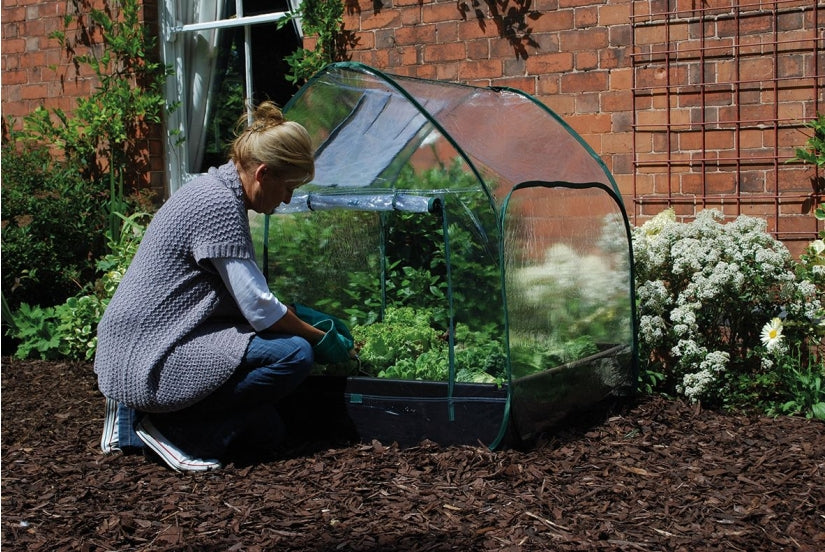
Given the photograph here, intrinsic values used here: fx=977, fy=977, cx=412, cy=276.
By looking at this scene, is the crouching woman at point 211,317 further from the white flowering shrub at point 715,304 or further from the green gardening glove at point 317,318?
the white flowering shrub at point 715,304

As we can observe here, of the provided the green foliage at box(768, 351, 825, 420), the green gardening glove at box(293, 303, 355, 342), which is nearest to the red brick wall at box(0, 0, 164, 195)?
the green gardening glove at box(293, 303, 355, 342)

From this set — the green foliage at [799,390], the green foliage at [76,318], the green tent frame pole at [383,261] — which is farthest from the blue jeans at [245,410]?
the green foliage at [799,390]

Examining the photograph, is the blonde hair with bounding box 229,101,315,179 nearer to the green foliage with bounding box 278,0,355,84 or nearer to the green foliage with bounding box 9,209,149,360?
the green foliage with bounding box 9,209,149,360

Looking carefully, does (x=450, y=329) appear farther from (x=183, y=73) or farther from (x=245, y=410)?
(x=183, y=73)

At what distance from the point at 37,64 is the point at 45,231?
1705 mm

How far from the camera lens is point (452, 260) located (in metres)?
4.05

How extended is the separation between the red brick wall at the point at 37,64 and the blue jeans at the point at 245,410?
375 centimetres

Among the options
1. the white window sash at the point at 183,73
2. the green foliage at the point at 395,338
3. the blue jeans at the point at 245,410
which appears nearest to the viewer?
the blue jeans at the point at 245,410

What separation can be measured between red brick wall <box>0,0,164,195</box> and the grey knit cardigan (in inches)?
147

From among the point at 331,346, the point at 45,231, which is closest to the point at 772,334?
the point at 331,346

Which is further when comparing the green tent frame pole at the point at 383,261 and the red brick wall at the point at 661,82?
the red brick wall at the point at 661,82

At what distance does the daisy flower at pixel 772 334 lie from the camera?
4.60 metres

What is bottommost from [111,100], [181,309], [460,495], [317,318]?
[460,495]

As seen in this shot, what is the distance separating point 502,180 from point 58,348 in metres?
3.74
